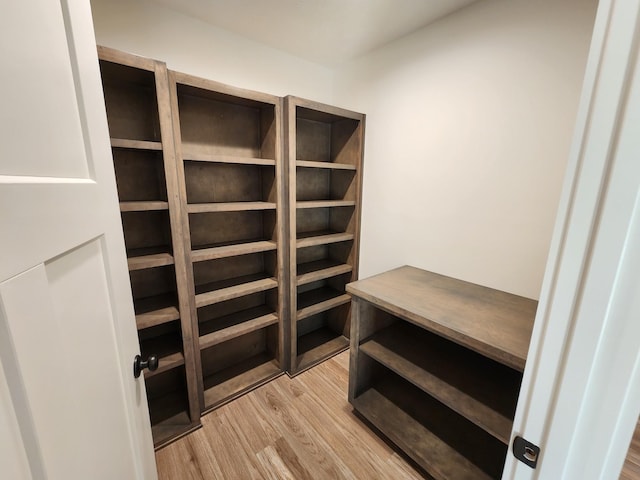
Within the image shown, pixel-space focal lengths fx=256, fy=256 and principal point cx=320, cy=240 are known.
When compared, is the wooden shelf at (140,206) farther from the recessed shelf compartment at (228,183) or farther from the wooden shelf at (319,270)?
the wooden shelf at (319,270)

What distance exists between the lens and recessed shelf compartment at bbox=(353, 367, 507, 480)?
126 cm

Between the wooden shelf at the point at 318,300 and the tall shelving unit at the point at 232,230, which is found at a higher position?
the tall shelving unit at the point at 232,230

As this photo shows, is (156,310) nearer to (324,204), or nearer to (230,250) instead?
(230,250)

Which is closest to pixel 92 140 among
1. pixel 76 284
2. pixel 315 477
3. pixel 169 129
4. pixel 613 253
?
pixel 76 284

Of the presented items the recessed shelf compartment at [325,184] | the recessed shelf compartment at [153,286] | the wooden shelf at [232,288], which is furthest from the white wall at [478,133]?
the recessed shelf compartment at [153,286]

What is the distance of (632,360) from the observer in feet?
1.34

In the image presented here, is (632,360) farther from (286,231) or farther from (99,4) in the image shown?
(99,4)

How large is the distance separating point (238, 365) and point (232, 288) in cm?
76

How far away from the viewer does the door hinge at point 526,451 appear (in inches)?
20.6

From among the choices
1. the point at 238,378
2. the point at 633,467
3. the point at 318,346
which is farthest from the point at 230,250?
the point at 633,467

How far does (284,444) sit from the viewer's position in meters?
1.50

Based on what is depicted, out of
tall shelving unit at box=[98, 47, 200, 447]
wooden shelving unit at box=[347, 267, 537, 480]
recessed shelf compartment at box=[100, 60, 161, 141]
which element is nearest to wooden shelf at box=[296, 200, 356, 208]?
wooden shelving unit at box=[347, 267, 537, 480]

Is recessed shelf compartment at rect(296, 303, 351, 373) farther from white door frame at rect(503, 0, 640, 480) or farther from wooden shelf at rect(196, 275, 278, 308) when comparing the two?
white door frame at rect(503, 0, 640, 480)

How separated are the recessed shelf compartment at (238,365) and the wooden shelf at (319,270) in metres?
0.46
